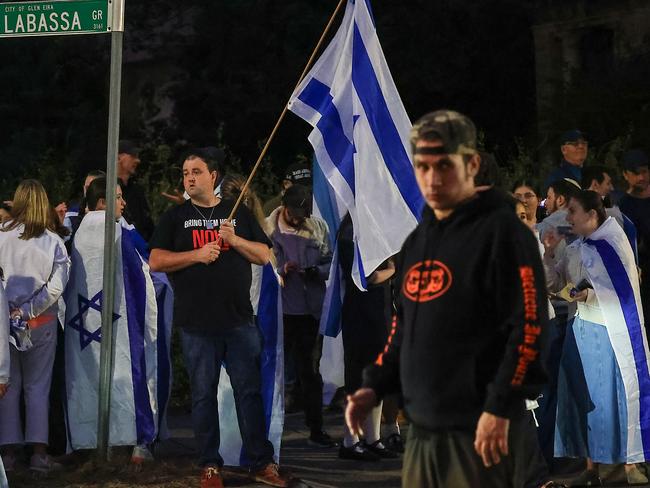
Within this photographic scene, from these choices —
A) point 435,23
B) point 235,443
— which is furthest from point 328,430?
point 435,23

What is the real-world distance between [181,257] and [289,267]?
2590 millimetres

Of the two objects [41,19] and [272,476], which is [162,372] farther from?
[41,19]

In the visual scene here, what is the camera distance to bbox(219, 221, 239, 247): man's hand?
839 cm

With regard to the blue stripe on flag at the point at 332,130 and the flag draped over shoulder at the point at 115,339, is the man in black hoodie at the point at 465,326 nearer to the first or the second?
the blue stripe on flag at the point at 332,130

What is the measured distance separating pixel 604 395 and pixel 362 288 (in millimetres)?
1554

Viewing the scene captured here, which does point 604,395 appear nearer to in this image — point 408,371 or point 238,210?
point 238,210

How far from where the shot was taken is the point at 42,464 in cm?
934

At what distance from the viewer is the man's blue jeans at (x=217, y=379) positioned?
856 centimetres

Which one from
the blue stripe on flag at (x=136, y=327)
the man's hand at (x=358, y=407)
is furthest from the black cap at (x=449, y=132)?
the blue stripe on flag at (x=136, y=327)

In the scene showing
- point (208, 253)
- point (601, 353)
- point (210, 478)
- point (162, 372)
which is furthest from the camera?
point (162, 372)

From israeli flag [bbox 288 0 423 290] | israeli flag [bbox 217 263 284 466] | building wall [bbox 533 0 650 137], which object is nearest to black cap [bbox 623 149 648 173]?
israeli flag [bbox 288 0 423 290]

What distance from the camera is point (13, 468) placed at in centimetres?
941

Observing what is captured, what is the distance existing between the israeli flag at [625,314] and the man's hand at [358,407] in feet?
12.6

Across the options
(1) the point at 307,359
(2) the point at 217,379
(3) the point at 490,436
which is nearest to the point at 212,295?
(2) the point at 217,379
